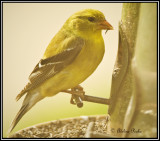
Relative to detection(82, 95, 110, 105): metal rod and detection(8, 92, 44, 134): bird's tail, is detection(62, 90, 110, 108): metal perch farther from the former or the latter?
detection(8, 92, 44, 134): bird's tail

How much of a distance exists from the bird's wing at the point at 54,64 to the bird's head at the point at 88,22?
0.40ft

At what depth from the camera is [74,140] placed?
1.77 meters

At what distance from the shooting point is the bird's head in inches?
87.8

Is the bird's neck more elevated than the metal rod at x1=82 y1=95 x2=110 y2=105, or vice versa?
the bird's neck

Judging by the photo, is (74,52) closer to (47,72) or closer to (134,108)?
(47,72)

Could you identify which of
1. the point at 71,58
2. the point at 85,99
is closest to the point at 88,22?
the point at 71,58

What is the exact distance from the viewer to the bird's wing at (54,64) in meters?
2.20

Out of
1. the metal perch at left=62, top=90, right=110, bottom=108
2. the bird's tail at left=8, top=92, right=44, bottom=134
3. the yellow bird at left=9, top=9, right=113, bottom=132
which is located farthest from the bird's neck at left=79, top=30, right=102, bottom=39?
the bird's tail at left=8, top=92, right=44, bottom=134

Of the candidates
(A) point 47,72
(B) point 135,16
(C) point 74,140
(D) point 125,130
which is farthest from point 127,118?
(A) point 47,72

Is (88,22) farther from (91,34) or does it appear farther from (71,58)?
(71,58)

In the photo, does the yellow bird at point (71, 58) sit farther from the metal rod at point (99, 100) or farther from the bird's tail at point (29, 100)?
the metal rod at point (99, 100)

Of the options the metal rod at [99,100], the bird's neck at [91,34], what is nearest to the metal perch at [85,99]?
the metal rod at [99,100]

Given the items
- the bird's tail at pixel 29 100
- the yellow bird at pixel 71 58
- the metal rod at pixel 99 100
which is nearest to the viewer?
the metal rod at pixel 99 100

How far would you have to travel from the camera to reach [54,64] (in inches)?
89.3
